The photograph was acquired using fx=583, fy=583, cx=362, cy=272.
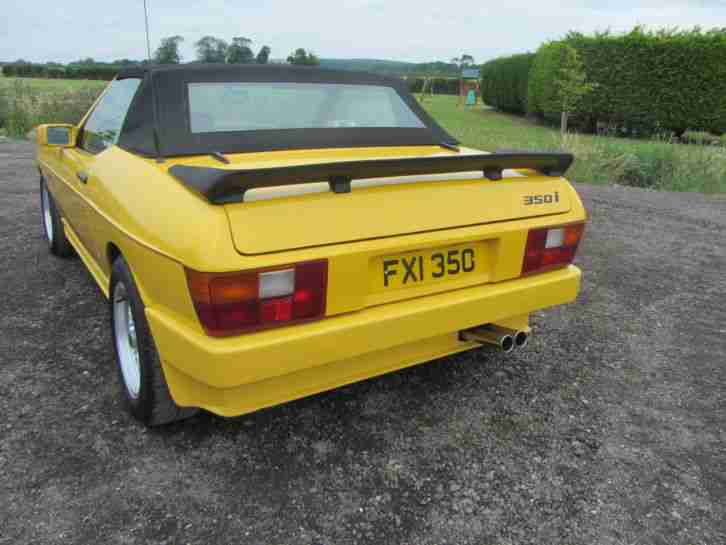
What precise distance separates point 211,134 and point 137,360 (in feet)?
3.27

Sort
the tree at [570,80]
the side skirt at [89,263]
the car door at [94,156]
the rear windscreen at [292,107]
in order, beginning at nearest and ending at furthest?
the rear windscreen at [292,107] < the car door at [94,156] < the side skirt at [89,263] < the tree at [570,80]

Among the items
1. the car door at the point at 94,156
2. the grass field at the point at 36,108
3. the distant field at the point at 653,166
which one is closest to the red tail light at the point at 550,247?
the car door at the point at 94,156

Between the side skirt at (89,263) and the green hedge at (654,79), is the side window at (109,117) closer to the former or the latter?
the side skirt at (89,263)

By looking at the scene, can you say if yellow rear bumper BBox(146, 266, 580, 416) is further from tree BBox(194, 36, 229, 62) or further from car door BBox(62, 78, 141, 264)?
tree BBox(194, 36, 229, 62)

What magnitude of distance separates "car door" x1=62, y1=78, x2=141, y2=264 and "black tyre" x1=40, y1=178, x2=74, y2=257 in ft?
3.09

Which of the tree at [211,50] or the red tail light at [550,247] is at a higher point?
the tree at [211,50]

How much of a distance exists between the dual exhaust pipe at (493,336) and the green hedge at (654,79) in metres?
21.1

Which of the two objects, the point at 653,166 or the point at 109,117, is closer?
the point at 109,117

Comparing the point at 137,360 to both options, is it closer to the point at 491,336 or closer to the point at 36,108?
the point at 491,336

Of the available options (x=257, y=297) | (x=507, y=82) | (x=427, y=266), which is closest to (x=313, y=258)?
(x=257, y=297)

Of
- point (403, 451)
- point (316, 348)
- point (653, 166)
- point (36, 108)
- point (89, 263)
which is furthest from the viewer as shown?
point (36, 108)

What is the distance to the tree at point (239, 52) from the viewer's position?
307 cm

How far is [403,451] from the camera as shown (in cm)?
235

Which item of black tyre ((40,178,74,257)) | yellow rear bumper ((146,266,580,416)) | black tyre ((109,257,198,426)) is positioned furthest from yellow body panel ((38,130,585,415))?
black tyre ((40,178,74,257))
